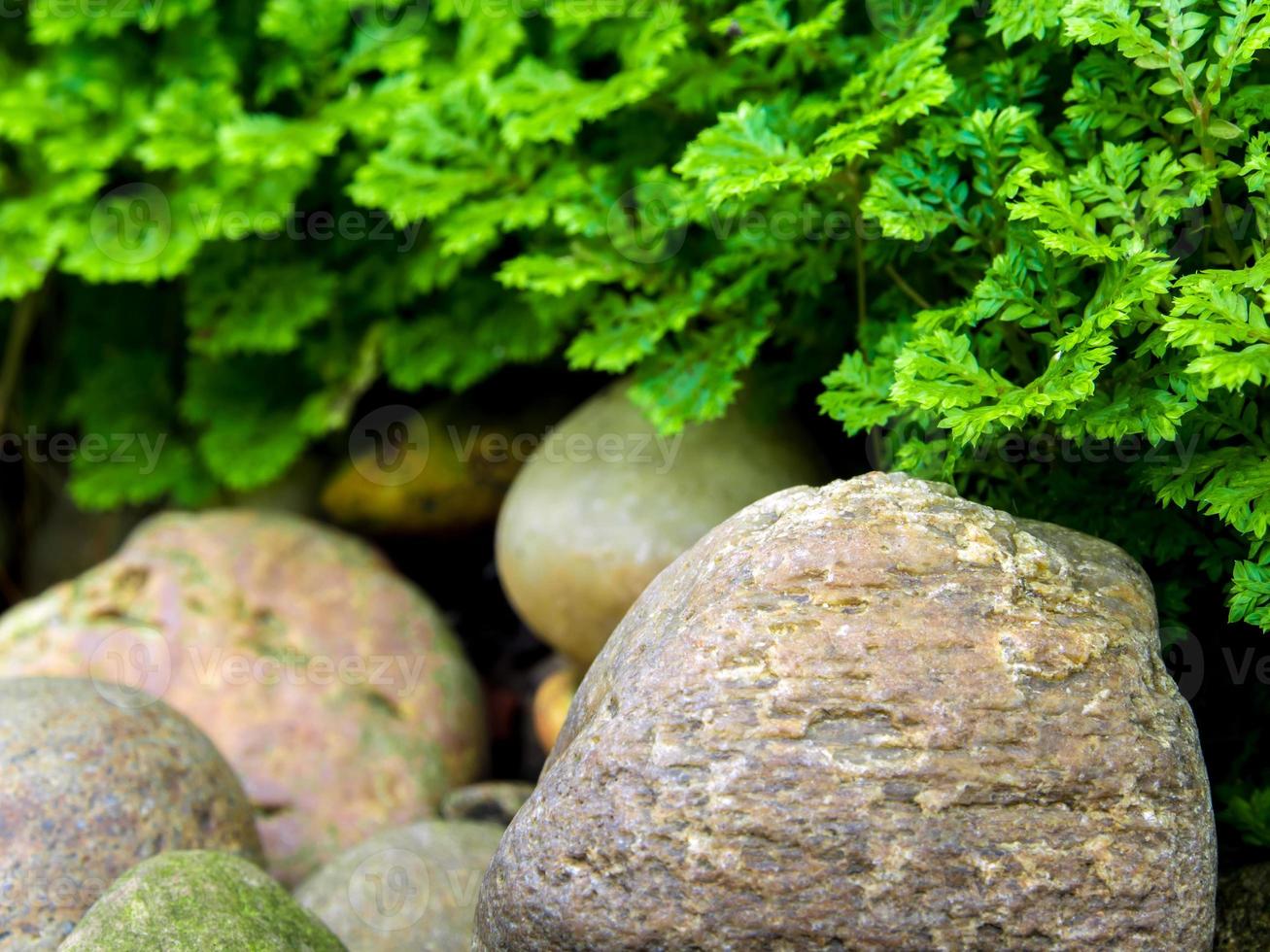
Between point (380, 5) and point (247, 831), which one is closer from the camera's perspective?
point (247, 831)

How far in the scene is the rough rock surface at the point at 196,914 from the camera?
8.34 ft

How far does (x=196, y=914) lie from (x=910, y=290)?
2.20 m

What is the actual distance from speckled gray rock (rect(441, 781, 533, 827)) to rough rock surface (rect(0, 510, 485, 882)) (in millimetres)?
161

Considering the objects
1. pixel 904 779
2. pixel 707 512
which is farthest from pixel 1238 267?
pixel 707 512

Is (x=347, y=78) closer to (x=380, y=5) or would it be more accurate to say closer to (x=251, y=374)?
(x=380, y=5)

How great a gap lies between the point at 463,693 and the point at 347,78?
2341 mm

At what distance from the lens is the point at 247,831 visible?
3510 mm
